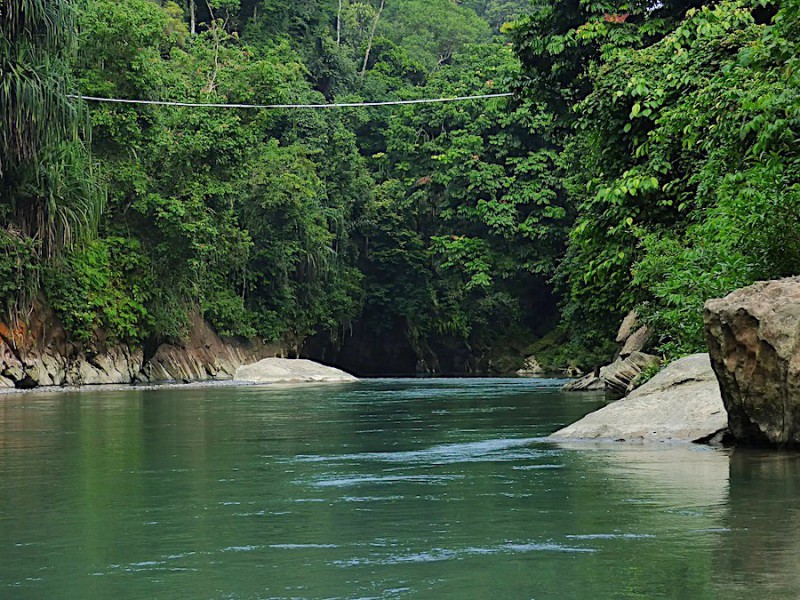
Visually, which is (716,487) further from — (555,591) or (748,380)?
(555,591)

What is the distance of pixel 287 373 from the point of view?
36.1m

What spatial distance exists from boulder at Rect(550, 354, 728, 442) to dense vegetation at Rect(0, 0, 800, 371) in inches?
54.2

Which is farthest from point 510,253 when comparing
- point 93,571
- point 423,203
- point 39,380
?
point 93,571

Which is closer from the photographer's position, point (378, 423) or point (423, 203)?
point (378, 423)

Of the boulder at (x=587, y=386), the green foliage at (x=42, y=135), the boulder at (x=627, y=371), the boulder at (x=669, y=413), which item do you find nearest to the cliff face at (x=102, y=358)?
the green foliage at (x=42, y=135)

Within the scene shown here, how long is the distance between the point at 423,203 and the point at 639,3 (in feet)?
100

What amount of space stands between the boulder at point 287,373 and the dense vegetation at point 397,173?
2.61m

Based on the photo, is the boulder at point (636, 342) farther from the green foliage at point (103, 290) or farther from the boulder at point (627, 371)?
the green foliage at point (103, 290)

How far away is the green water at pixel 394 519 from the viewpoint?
468cm

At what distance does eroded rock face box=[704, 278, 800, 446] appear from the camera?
8.86 meters

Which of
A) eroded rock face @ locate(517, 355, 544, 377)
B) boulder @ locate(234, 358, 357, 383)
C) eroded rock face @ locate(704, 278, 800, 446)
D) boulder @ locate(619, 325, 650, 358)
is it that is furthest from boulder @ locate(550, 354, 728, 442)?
eroded rock face @ locate(517, 355, 544, 377)

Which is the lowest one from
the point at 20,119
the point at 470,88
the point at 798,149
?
the point at 798,149

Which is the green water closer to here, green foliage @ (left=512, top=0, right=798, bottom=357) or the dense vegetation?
green foliage @ (left=512, top=0, right=798, bottom=357)

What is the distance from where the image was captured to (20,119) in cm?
2666
